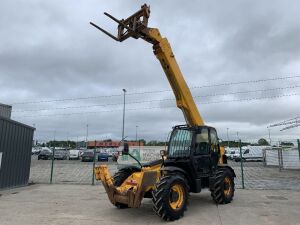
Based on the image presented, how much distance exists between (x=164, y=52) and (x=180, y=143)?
2960mm

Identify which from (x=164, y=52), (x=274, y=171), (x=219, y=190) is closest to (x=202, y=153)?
(x=219, y=190)

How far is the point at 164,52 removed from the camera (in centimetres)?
1073

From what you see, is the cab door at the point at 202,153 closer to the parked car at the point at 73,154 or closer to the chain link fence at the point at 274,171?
the chain link fence at the point at 274,171

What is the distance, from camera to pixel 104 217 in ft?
28.1

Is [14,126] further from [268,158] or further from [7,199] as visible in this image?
[268,158]

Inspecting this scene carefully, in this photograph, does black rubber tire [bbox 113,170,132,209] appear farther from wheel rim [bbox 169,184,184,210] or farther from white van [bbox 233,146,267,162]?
A: white van [bbox 233,146,267,162]

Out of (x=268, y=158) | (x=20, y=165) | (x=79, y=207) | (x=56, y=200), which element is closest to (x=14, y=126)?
(x=20, y=165)

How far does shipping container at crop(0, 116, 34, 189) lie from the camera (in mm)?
13992

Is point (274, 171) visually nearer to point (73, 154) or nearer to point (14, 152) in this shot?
point (14, 152)

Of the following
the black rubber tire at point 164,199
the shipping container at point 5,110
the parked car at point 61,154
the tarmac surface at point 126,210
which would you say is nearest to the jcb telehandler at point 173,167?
the black rubber tire at point 164,199

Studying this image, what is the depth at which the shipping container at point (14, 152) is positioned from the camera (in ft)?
45.9

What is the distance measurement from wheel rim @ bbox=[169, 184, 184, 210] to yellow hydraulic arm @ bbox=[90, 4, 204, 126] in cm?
335

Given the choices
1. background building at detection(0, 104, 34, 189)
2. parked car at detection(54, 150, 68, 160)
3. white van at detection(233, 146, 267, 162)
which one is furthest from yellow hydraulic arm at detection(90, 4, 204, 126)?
parked car at detection(54, 150, 68, 160)

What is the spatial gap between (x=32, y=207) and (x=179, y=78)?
6.02 meters
